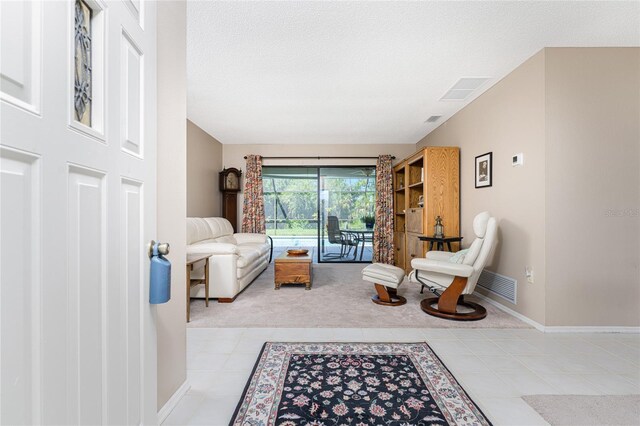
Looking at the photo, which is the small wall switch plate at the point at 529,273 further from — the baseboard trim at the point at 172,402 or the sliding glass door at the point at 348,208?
the sliding glass door at the point at 348,208

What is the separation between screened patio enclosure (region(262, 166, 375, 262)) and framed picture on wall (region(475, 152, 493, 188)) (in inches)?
108

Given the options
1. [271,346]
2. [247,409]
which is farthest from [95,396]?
[271,346]

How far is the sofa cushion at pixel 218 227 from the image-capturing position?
15.5ft

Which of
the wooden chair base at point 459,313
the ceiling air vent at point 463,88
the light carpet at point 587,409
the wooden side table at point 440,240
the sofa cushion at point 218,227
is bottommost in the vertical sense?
the light carpet at point 587,409

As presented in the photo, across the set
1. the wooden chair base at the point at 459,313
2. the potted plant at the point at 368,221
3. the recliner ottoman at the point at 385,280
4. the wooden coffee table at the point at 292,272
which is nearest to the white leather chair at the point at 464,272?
the wooden chair base at the point at 459,313

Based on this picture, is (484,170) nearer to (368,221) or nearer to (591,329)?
(591,329)

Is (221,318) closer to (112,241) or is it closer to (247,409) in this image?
(247,409)

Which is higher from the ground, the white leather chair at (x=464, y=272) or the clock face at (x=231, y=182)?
the clock face at (x=231, y=182)

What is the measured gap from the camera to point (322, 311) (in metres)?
3.16

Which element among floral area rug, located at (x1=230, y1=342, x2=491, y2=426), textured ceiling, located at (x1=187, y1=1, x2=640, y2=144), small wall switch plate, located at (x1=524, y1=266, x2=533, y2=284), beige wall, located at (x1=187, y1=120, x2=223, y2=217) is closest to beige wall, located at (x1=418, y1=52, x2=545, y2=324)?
small wall switch plate, located at (x1=524, y1=266, x2=533, y2=284)

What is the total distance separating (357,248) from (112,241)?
577cm

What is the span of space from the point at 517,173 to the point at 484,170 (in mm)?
605

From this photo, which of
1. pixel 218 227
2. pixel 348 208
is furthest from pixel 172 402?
pixel 348 208

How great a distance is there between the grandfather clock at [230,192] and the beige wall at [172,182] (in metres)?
4.36
